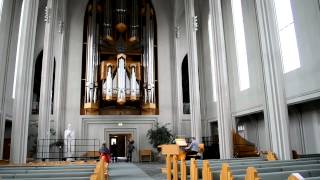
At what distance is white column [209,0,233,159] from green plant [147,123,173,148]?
5.38 meters

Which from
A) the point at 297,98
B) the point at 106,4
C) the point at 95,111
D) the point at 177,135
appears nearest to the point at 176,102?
the point at 177,135

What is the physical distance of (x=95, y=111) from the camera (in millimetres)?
17188

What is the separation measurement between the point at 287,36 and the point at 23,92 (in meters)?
9.52

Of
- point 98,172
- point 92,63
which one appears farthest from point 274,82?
point 92,63

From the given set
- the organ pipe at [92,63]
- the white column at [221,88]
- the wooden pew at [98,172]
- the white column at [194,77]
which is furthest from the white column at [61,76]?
the wooden pew at [98,172]

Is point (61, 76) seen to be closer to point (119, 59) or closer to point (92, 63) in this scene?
point (92, 63)

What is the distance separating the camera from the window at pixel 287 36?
32.7ft

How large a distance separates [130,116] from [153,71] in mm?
3162

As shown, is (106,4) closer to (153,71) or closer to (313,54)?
(153,71)

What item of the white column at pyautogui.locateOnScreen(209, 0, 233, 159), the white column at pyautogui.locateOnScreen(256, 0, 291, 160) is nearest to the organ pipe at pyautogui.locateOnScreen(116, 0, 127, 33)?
the white column at pyautogui.locateOnScreen(209, 0, 233, 159)

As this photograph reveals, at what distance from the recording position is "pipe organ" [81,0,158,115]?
Answer: 16625mm

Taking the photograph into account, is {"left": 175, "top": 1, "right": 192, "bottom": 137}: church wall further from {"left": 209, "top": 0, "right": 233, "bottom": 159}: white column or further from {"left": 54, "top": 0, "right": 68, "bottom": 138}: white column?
{"left": 54, "top": 0, "right": 68, "bottom": 138}: white column

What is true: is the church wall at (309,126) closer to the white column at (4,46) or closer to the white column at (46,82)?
the white column at (46,82)

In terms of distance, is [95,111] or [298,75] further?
[95,111]
